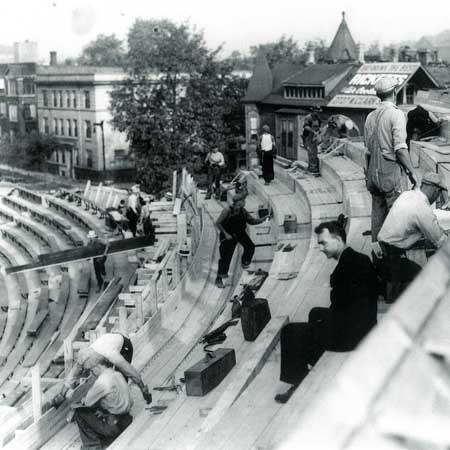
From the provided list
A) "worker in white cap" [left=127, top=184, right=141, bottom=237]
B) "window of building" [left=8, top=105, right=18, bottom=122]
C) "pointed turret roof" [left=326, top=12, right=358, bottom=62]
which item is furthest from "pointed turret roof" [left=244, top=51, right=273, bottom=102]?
"worker in white cap" [left=127, top=184, right=141, bottom=237]

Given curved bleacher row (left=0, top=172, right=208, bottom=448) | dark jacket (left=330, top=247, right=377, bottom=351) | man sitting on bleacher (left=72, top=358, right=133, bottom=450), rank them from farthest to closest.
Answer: curved bleacher row (left=0, top=172, right=208, bottom=448) < man sitting on bleacher (left=72, top=358, right=133, bottom=450) < dark jacket (left=330, top=247, right=377, bottom=351)

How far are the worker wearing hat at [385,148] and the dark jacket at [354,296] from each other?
5.21 feet

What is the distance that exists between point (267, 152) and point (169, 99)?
1192 inches

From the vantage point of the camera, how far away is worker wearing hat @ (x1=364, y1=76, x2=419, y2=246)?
645 cm

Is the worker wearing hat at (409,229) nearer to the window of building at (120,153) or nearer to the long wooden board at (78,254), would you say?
the long wooden board at (78,254)

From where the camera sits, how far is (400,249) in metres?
5.79

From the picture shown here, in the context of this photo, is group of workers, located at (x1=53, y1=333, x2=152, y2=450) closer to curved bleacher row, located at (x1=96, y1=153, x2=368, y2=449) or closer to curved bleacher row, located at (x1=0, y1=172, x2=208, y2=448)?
curved bleacher row, located at (x1=96, y1=153, x2=368, y2=449)

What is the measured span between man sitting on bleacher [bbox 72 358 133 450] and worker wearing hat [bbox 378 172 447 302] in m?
2.46

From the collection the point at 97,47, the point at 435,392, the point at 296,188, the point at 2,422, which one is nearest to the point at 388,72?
the point at 296,188

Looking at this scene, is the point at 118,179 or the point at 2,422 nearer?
the point at 2,422

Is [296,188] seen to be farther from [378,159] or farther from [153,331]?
Result: [378,159]

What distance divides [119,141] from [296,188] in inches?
1721

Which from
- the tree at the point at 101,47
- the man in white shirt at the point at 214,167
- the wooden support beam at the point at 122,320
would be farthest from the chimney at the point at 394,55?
the tree at the point at 101,47

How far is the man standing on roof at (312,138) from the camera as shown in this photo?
47.4ft
